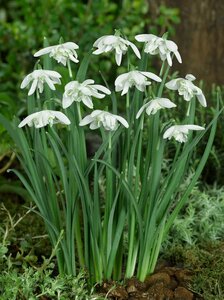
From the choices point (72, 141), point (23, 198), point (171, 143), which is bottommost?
point (23, 198)

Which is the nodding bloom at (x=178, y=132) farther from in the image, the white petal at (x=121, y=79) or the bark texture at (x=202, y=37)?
the bark texture at (x=202, y=37)

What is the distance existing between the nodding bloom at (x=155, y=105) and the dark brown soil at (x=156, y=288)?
582 mm

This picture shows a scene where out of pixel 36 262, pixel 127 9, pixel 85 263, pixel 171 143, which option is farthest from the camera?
pixel 127 9

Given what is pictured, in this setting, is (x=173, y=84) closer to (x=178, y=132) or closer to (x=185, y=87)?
(x=185, y=87)

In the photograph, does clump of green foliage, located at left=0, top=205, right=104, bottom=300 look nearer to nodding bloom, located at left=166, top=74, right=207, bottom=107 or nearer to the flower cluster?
the flower cluster

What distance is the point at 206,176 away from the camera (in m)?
3.55

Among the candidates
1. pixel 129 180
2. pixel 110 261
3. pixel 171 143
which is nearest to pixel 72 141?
pixel 129 180

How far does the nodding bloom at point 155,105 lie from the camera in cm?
217

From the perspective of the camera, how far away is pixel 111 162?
2.40 metres

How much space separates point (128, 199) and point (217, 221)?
2.69 feet

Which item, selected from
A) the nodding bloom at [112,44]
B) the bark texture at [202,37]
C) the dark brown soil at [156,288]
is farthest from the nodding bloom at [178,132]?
the bark texture at [202,37]

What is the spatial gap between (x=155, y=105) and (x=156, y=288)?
64cm

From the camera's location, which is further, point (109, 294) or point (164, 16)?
point (164, 16)

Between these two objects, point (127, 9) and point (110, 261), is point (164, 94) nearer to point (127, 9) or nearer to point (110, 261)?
point (127, 9)
